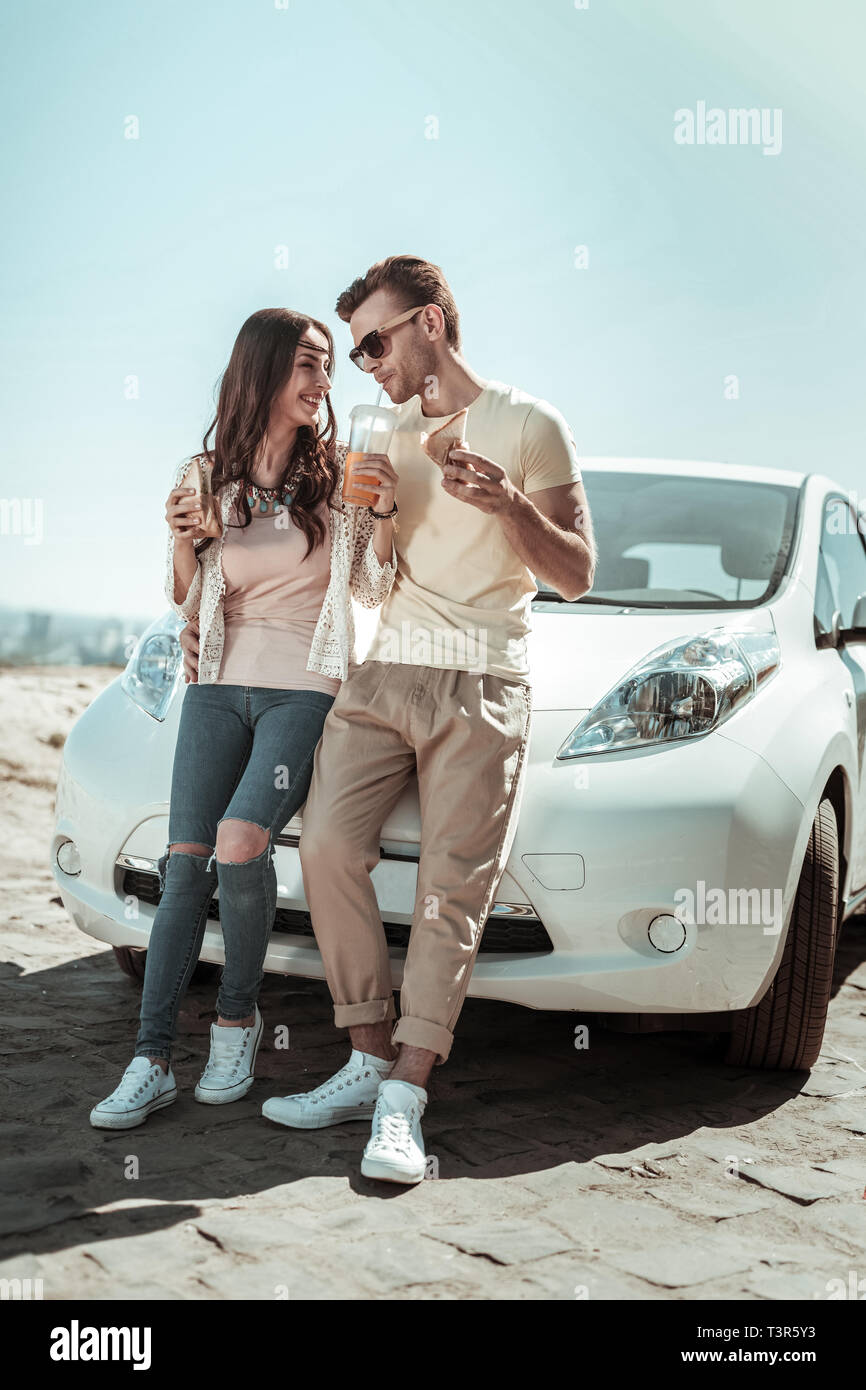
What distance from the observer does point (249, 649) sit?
306 cm

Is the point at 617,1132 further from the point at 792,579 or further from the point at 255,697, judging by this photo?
the point at 792,579

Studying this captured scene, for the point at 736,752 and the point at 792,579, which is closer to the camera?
the point at 736,752

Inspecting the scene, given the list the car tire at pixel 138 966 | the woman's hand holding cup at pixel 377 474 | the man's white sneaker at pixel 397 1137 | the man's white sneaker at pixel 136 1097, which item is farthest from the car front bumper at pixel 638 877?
the car tire at pixel 138 966

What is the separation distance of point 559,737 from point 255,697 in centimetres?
72

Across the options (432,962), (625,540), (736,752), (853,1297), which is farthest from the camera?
(625,540)

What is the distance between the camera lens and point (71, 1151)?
2529mm

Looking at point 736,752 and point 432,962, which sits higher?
point 736,752

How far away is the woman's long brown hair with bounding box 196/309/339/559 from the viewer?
3.12 m

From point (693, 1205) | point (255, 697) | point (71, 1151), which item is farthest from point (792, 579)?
point (71, 1151)

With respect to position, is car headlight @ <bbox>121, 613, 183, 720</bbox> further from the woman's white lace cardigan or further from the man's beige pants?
the man's beige pants

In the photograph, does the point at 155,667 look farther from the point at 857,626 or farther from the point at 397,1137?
the point at 857,626

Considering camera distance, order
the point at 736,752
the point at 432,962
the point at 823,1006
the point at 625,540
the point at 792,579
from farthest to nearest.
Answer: the point at 625,540 < the point at 792,579 < the point at 823,1006 < the point at 736,752 < the point at 432,962

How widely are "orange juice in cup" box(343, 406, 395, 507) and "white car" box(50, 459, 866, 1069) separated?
0.67 m

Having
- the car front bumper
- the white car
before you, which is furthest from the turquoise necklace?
the car front bumper
